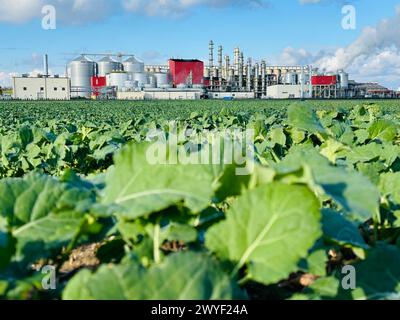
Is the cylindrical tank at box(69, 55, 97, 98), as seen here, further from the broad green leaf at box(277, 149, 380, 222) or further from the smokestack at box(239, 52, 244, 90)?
the broad green leaf at box(277, 149, 380, 222)

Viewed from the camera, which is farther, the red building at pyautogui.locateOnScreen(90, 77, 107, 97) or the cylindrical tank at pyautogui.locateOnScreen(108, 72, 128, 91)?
the cylindrical tank at pyautogui.locateOnScreen(108, 72, 128, 91)

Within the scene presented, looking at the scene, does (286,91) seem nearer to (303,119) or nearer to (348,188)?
(303,119)

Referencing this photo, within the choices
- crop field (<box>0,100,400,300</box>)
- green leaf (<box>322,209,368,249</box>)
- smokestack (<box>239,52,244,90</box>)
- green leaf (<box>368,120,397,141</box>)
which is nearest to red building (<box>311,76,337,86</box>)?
smokestack (<box>239,52,244,90</box>)

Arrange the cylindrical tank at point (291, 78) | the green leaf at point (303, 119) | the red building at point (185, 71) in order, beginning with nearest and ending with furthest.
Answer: the green leaf at point (303, 119)
the cylindrical tank at point (291, 78)
the red building at point (185, 71)

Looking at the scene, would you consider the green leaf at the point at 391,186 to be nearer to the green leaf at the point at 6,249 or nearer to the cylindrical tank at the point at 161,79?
the green leaf at the point at 6,249

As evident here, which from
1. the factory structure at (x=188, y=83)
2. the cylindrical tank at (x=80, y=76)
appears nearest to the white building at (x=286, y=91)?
the factory structure at (x=188, y=83)

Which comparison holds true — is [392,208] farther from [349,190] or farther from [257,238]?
[257,238]
